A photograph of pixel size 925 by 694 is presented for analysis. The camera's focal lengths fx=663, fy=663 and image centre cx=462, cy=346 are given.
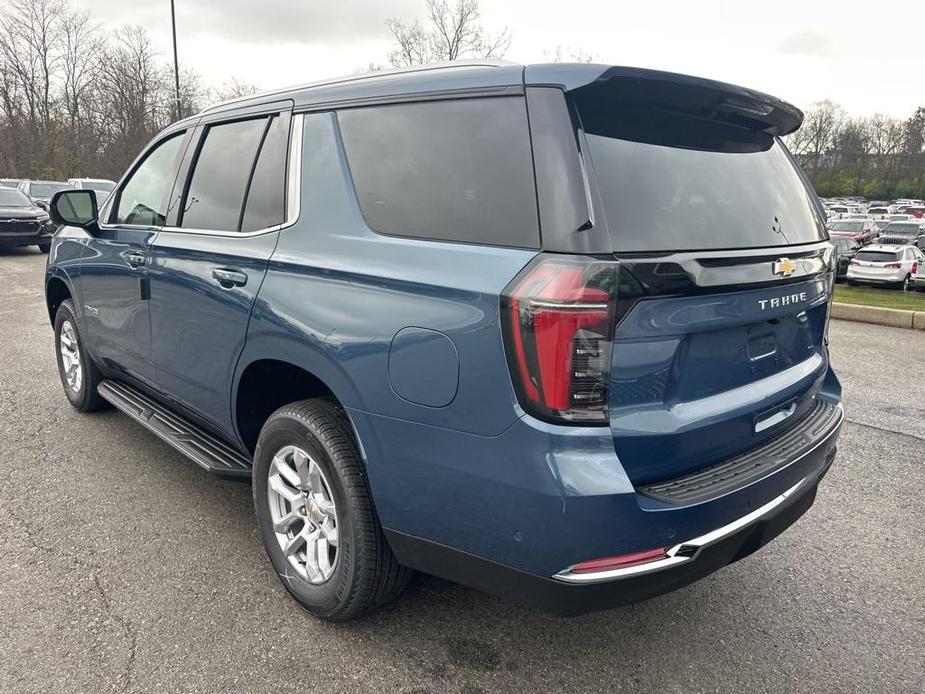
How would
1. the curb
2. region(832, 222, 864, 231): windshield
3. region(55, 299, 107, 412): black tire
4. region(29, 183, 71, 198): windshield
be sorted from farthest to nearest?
1. region(832, 222, 864, 231): windshield
2. region(29, 183, 71, 198): windshield
3. the curb
4. region(55, 299, 107, 412): black tire

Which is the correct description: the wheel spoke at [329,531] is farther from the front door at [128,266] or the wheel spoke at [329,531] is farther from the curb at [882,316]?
the curb at [882,316]

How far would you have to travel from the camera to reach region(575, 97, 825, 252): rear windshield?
6.26 feet

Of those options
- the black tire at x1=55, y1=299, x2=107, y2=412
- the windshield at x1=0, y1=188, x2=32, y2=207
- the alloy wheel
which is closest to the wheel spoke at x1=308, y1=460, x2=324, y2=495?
the alloy wheel

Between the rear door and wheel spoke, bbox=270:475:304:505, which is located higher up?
the rear door

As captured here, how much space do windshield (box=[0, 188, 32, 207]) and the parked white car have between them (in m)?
23.1

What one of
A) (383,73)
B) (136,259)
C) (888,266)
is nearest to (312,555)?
(383,73)

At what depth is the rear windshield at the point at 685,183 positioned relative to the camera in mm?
1909

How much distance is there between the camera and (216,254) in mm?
2881

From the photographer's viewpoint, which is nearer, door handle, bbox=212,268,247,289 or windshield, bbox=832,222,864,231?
door handle, bbox=212,268,247,289

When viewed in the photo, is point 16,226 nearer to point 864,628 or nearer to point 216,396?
point 216,396

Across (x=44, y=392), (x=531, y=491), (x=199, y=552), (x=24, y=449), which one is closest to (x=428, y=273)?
(x=531, y=491)

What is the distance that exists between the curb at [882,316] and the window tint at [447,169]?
34.4ft

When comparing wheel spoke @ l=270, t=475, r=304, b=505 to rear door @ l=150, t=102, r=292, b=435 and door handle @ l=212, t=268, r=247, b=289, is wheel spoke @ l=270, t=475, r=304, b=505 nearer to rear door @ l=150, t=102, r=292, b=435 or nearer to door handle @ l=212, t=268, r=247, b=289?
rear door @ l=150, t=102, r=292, b=435

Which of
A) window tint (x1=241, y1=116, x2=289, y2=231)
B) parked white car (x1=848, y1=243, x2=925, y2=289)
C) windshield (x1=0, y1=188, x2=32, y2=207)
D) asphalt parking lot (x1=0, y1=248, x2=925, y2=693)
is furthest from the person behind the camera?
parked white car (x1=848, y1=243, x2=925, y2=289)
